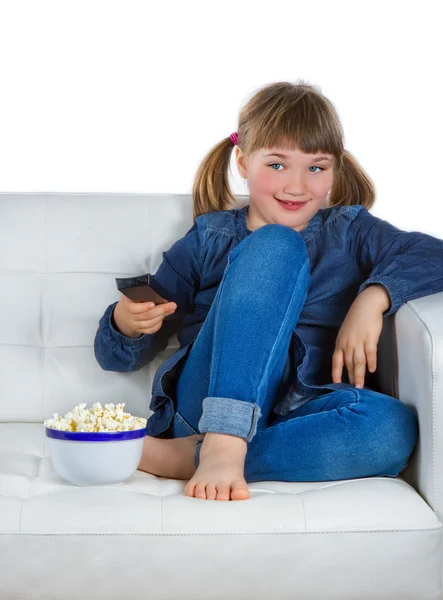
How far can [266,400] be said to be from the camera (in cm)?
154

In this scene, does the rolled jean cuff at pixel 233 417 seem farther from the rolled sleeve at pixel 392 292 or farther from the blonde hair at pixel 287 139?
the blonde hair at pixel 287 139

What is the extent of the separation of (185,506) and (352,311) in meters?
0.48

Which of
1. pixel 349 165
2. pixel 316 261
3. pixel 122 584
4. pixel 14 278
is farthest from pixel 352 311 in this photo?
pixel 14 278

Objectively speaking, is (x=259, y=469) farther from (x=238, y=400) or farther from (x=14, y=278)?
(x=14, y=278)

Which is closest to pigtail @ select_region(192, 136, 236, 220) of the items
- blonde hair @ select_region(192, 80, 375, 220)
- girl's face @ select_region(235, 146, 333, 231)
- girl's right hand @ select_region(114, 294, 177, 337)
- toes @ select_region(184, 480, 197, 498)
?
blonde hair @ select_region(192, 80, 375, 220)

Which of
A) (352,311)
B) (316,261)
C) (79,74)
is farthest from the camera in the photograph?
(79,74)

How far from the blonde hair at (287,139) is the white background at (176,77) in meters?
0.48

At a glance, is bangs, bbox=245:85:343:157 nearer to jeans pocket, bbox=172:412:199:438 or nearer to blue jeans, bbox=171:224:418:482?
blue jeans, bbox=171:224:418:482

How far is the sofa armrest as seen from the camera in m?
1.38

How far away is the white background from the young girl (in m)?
0.50

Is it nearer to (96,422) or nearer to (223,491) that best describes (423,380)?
(223,491)

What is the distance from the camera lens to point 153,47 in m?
2.45

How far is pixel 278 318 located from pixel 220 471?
258 mm

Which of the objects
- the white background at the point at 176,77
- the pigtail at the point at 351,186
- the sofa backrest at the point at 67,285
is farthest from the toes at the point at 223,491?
the white background at the point at 176,77
